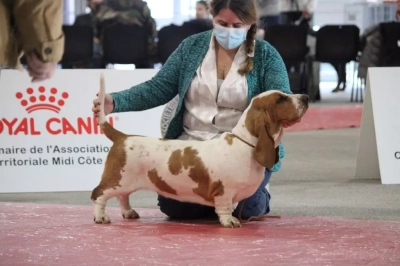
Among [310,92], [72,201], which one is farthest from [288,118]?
[310,92]

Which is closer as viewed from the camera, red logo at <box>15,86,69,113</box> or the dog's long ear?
the dog's long ear

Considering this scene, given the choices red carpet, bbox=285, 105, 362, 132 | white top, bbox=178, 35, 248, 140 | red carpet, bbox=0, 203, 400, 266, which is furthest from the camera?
red carpet, bbox=285, 105, 362, 132

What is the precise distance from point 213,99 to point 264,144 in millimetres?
461

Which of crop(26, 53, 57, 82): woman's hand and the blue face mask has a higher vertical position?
crop(26, 53, 57, 82): woman's hand

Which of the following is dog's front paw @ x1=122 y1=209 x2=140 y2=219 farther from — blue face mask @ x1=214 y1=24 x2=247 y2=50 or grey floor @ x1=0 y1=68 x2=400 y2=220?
blue face mask @ x1=214 y1=24 x2=247 y2=50

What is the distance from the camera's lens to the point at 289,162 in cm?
567

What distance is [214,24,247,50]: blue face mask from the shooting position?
3363 millimetres

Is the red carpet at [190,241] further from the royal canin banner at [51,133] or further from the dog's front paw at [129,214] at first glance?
the royal canin banner at [51,133]

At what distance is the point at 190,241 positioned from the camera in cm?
297

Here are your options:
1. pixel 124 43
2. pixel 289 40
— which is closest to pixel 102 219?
pixel 124 43

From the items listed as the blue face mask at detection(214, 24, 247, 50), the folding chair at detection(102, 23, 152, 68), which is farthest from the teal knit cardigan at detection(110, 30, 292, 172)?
the folding chair at detection(102, 23, 152, 68)

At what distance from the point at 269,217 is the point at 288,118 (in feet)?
2.05

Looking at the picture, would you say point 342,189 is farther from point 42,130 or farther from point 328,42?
point 328,42

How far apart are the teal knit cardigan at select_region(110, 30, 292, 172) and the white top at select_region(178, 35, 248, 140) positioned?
3cm
